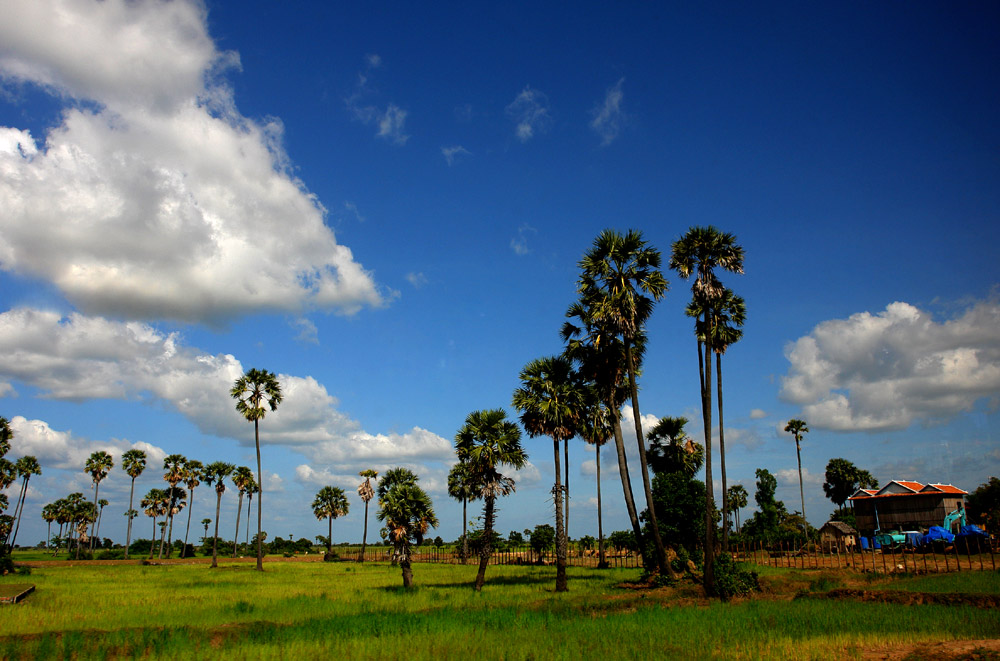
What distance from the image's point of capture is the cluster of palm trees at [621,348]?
32.6m

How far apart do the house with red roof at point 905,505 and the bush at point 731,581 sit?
143 feet

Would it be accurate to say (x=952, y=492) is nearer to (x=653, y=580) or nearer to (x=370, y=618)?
(x=653, y=580)

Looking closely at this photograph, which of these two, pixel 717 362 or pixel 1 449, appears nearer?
pixel 717 362

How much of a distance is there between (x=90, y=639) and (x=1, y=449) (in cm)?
6321

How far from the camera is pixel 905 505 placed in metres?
63.9

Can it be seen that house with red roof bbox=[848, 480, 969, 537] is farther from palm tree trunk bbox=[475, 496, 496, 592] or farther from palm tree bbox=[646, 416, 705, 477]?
palm tree trunk bbox=[475, 496, 496, 592]

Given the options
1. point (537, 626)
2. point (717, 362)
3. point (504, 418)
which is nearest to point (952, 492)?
point (717, 362)

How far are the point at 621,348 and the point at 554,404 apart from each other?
19.9 feet

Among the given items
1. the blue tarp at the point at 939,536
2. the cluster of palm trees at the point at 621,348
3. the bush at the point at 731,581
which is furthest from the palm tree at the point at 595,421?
the blue tarp at the point at 939,536

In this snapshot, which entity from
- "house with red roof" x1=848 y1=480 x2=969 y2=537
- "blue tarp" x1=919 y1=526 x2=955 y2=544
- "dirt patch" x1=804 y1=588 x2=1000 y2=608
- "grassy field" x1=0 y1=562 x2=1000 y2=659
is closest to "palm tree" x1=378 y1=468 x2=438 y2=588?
"grassy field" x1=0 y1=562 x2=1000 y2=659

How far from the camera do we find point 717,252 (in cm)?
3269

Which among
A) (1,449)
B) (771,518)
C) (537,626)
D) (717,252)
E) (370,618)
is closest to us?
(537,626)

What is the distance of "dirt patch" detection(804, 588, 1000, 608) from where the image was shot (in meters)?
23.8

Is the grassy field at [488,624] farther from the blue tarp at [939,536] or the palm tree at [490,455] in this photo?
the blue tarp at [939,536]
